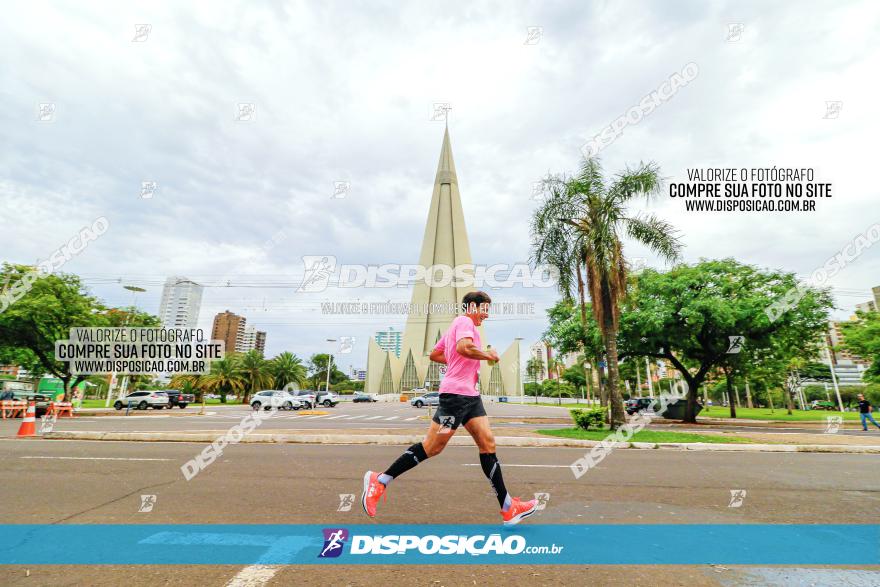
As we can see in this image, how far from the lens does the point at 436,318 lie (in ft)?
276

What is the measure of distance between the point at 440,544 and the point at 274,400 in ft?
99.1

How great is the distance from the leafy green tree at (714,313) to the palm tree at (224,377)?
4071cm

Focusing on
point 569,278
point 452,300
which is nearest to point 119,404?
point 569,278

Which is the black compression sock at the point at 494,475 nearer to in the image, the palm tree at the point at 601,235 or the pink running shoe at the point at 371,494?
the pink running shoe at the point at 371,494

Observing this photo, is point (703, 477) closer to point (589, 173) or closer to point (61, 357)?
point (589, 173)

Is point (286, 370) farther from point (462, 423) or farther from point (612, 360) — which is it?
point (462, 423)

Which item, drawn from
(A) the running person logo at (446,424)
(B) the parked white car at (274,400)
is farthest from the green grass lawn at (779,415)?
(A) the running person logo at (446,424)

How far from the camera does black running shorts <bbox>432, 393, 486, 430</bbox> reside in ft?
12.1

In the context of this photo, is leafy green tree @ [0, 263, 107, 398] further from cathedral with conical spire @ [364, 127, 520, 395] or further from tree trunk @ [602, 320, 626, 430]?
cathedral with conical spire @ [364, 127, 520, 395]

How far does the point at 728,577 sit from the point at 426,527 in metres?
2.14

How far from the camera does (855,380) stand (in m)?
93.0

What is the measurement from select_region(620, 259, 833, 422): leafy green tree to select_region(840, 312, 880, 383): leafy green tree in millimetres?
6428

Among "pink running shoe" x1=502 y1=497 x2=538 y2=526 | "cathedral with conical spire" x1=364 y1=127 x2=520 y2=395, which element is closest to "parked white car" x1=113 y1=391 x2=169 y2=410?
"pink running shoe" x1=502 y1=497 x2=538 y2=526

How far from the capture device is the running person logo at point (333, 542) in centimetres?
297
